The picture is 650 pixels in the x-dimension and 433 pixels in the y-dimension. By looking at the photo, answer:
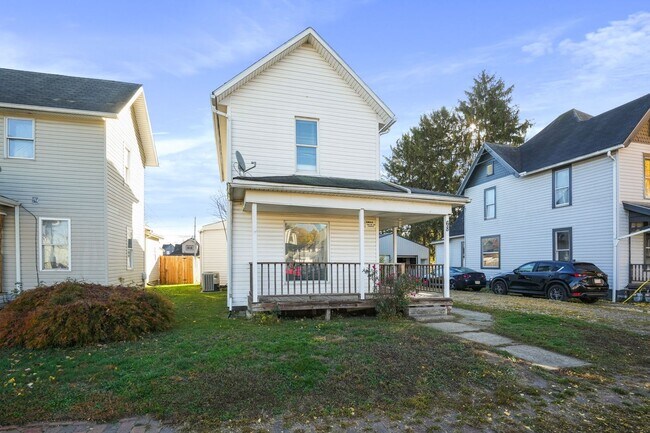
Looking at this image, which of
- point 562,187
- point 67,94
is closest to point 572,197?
point 562,187

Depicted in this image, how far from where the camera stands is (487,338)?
7207mm

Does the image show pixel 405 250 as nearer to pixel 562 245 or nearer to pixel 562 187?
pixel 562 245

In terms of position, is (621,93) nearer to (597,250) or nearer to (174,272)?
(597,250)

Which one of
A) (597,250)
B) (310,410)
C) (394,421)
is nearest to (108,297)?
(310,410)

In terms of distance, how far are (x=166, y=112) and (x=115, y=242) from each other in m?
7.74

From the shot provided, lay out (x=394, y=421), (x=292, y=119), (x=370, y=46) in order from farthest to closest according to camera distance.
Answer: (x=370, y=46), (x=292, y=119), (x=394, y=421)

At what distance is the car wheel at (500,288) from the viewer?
17.6 m

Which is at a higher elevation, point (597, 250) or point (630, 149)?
point (630, 149)

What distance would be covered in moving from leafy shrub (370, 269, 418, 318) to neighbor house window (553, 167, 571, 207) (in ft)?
39.4

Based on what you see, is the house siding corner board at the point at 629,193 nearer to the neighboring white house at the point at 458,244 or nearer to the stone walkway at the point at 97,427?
the neighboring white house at the point at 458,244

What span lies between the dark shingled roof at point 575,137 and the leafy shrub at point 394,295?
38.6 ft

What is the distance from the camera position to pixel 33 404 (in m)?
4.07

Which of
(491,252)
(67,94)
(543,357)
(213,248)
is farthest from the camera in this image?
(491,252)

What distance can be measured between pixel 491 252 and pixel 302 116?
15532mm
